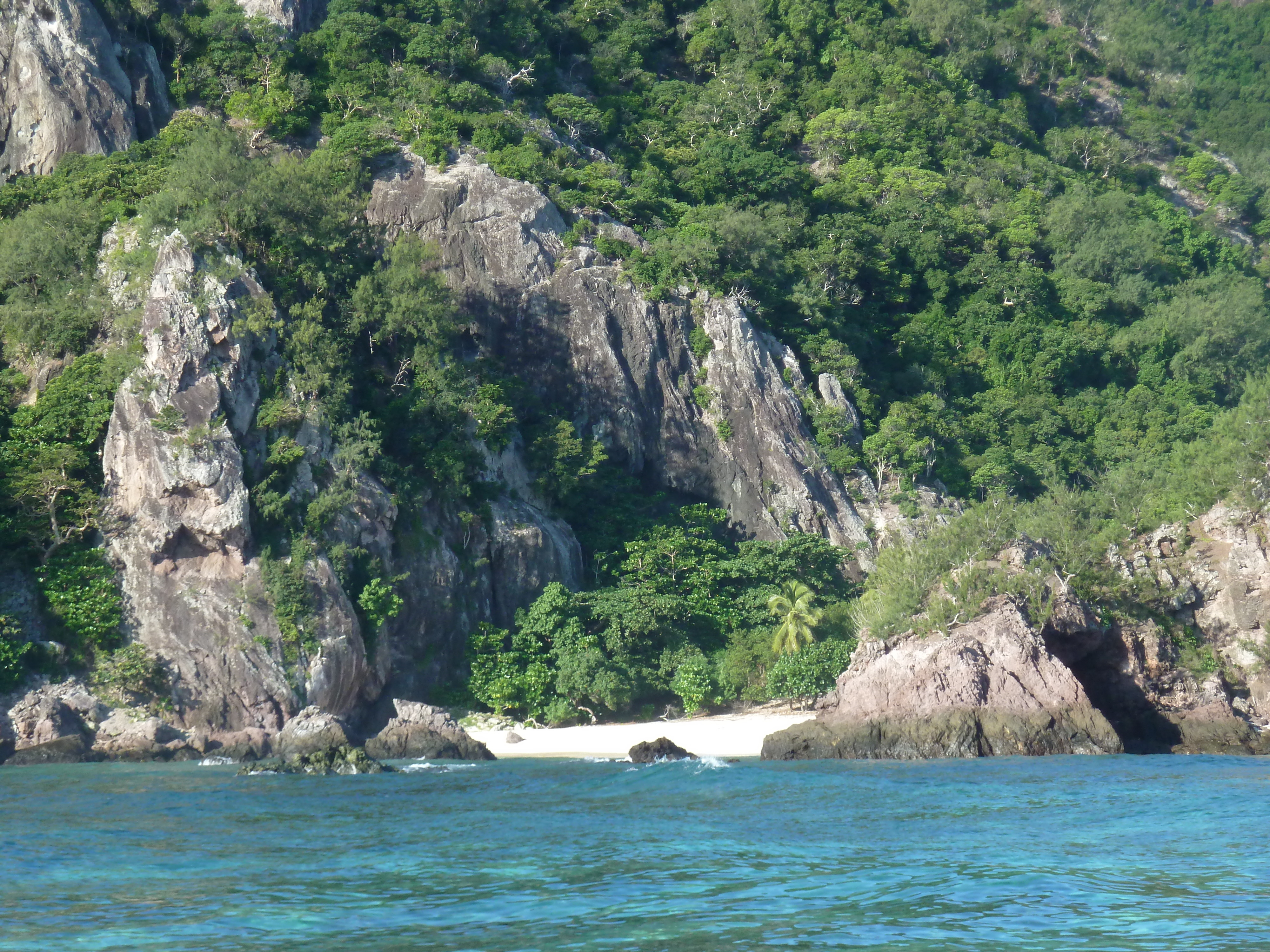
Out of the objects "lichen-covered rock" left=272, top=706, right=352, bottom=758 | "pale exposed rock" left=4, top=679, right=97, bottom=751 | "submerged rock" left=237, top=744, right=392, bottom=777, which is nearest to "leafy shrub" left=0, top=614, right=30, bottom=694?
"pale exposed rock" left=4, top=679, right=97, bottom=751

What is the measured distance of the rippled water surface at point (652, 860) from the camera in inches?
480

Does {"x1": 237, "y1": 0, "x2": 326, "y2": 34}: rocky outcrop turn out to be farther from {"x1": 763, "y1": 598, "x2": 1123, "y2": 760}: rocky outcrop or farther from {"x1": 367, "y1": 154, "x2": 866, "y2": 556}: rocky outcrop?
{"x1": 763, "y1": 598, "x2": 1123, "y2": 760}: rocky outcrop

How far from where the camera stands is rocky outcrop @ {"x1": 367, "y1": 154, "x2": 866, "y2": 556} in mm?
45500

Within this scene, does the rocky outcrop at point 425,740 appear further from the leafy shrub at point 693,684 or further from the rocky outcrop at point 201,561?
the leafy shrub at point 693,684

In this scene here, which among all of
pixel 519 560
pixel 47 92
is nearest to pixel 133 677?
pixel 519 560

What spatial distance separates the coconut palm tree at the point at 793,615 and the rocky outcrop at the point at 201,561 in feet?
44.6

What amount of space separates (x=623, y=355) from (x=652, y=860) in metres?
32.2

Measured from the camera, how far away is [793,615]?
126 feet

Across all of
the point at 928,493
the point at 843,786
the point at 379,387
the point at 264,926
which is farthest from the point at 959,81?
the point at 264,926

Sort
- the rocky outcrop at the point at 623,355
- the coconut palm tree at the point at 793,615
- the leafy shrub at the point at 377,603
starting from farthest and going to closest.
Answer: the rocky outcrop at the point at 623,355
the coconut palm tree at the point at 793,615
the leafy shrub at the point at 377,603

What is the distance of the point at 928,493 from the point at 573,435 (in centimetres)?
1561

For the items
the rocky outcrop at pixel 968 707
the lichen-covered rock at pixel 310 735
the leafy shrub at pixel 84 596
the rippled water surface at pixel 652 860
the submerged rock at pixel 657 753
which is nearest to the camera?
the rippled water surface at pixel 652 860

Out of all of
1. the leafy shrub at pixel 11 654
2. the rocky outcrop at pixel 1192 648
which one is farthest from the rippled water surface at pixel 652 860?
the leafy shrub at pixel 11 654

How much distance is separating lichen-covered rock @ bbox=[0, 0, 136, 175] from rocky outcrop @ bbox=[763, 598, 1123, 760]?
35906mm
